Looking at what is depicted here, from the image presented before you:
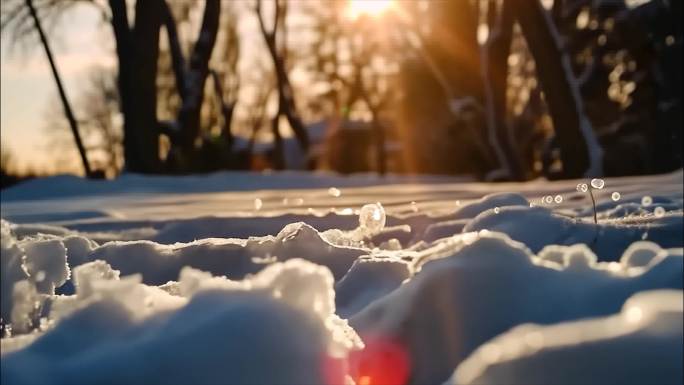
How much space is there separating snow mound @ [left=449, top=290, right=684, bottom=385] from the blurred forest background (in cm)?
979

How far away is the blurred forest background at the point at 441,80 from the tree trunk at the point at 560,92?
0.02 meters

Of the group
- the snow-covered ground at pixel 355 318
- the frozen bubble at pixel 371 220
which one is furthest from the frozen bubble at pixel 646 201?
the snow-covered ground at pixel 355 318

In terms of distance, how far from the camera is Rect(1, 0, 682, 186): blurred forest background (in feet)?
39.0

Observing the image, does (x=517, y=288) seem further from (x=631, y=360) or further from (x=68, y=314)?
(x=68, y=314)

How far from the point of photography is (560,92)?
10.8 metres

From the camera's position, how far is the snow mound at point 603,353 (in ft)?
3.09

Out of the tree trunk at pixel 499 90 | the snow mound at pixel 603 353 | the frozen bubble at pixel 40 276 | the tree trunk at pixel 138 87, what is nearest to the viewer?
the snow mound at pixel 603 353

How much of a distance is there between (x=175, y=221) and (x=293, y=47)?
110ft

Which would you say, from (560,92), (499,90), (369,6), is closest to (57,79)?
(499,90)

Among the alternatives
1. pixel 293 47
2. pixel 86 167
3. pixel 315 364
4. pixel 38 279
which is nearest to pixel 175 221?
pixel 38 279

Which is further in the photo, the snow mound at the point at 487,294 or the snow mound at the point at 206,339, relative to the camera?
the snow mound at the point at 487,294

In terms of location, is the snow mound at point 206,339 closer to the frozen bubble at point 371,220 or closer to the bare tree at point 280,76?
the frozen bubble at point 371,220

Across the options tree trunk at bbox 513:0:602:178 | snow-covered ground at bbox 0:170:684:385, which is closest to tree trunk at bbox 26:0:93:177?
tree trunk at bbox 513:0:602:178

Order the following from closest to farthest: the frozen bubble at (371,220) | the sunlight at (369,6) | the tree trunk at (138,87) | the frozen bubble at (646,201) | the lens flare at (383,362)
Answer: the lens flare at (383,362) < the frozen bubble at (371,220) < the frozen bubble at (646,201) < the tree trunk at (138,87) < the sunlight at (369,6)
